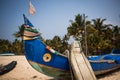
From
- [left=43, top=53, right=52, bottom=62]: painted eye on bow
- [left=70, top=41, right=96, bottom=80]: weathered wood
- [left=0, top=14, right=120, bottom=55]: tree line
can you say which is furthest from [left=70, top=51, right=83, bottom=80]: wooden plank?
[left=0, top=14, right=120, bottom=55]: tree line

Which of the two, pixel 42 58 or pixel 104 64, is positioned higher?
pixel 42 58

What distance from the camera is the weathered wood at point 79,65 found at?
733 cm

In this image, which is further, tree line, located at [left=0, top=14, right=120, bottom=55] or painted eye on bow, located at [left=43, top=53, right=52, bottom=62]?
tree line, located at [left=0, top=14, right=120, bottom=55]

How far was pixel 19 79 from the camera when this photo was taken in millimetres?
10898

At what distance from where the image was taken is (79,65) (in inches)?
307

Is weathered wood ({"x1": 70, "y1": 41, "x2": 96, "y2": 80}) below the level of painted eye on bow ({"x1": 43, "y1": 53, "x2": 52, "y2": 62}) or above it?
below

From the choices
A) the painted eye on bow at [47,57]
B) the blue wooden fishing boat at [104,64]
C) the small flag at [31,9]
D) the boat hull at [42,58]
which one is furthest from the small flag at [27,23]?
the blue wooden fishing boat at [104,64]

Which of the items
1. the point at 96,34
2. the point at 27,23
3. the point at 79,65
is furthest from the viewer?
the point at 96,34

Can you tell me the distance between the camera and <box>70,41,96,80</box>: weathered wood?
733 cm

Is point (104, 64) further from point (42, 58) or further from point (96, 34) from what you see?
point (96, 34)

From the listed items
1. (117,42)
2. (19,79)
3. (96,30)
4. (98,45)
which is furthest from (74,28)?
(19,79)

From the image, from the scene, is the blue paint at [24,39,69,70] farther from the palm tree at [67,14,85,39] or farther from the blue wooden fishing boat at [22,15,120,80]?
the palm tree at [67,14,85,39]

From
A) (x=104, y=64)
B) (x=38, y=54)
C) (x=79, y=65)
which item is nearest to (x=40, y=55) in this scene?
(x=38, y=54)

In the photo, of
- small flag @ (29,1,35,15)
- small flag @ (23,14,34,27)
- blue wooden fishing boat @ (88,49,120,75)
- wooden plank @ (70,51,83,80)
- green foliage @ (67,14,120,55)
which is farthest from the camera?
green foliage @ (67,14,120,55)
